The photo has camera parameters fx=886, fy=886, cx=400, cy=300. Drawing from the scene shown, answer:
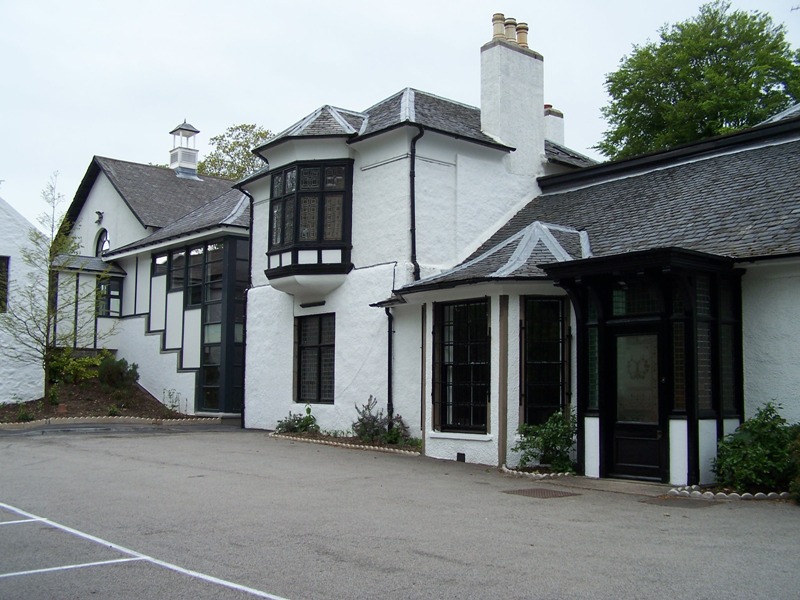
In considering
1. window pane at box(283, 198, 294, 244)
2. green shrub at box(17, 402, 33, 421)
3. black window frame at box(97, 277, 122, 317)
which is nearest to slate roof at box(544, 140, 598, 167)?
window pane at box(283, 198, 294, 244)

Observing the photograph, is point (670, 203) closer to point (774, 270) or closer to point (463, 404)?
point (774, 270)

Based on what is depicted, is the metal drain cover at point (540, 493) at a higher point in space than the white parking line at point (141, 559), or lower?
higher

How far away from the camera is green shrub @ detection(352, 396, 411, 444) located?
17.6 metres

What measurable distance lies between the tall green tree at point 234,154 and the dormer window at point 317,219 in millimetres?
27053

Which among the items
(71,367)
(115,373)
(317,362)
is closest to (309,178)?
(317,362)

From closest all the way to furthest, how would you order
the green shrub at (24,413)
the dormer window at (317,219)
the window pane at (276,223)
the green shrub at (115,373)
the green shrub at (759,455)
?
the green shrub at (759,455)
the dormer window at (317,219)
the window pane at (276,223)
the green shrub at (24,413)
the green shrub at (115,373)

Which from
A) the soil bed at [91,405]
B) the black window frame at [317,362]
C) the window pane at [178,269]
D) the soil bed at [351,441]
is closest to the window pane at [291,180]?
the black window frame at [317,362]

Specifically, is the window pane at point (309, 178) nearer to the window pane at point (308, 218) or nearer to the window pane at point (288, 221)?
the window pane at point (308, 218)

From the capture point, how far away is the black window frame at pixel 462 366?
50.9 feet

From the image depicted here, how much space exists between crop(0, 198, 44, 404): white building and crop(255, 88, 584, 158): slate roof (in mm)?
8928

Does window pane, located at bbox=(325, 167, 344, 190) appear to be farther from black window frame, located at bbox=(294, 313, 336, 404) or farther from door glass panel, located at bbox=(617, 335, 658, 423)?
door glass panel, located at bbox=(617, 335, 658, 423)

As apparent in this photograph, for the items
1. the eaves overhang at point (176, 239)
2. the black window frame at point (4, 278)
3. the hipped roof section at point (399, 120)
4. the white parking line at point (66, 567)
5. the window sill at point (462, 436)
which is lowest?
the white parking line at point (66, 567)

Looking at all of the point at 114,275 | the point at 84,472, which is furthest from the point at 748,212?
the point at 114,275

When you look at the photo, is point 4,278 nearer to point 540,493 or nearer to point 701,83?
point 540,493
